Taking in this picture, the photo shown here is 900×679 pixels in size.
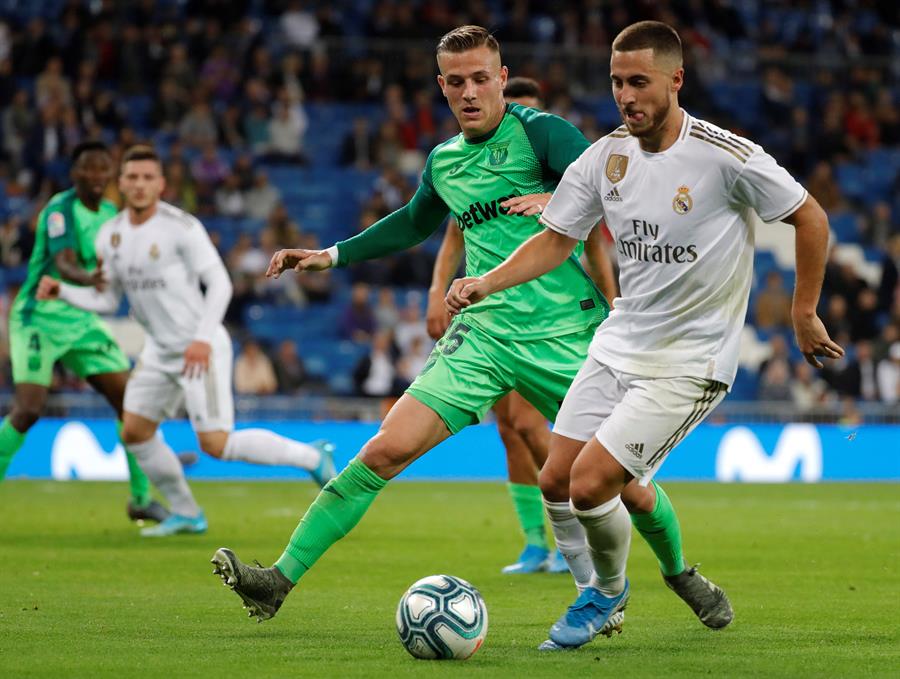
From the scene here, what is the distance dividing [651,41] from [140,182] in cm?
575

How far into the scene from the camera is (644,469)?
6.02 meters

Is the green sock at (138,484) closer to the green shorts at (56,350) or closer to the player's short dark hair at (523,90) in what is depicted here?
the green shorts at (56,350)

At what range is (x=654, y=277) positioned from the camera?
6.07m

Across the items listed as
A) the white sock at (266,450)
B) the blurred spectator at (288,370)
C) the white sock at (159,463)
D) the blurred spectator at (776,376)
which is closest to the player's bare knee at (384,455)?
the white sock at (266,450)

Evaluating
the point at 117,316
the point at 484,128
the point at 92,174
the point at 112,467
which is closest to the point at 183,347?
the point at 92,174

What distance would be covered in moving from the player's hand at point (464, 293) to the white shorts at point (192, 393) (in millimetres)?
4853

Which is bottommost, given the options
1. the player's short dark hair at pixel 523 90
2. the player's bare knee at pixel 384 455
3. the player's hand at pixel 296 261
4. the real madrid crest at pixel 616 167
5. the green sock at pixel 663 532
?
the green sock at pixel 663 532

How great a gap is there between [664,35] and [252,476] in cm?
1348

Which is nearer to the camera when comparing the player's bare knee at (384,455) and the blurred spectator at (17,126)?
the player's bare knee at (384,455)

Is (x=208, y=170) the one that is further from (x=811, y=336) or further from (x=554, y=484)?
(x=811, y=336)

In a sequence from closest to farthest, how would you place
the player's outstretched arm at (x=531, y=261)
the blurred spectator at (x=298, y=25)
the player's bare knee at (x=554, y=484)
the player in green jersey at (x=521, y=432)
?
1. the player's outstretched arm at (x=531, y=261)
2. the player's bare knee at (x=554, y=484)
3. the player in green jersey at (x=521, y=432)
4. the blurred spectator at (x=298, y=25)

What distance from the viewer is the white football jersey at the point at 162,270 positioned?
10906mm

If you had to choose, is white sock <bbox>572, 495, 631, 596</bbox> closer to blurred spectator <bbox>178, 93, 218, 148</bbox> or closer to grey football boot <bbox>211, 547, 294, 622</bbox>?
grey football boot <bbox>211, 547, 294, 622</bbox>

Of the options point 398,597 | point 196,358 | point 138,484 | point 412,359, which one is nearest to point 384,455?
point 398,597
